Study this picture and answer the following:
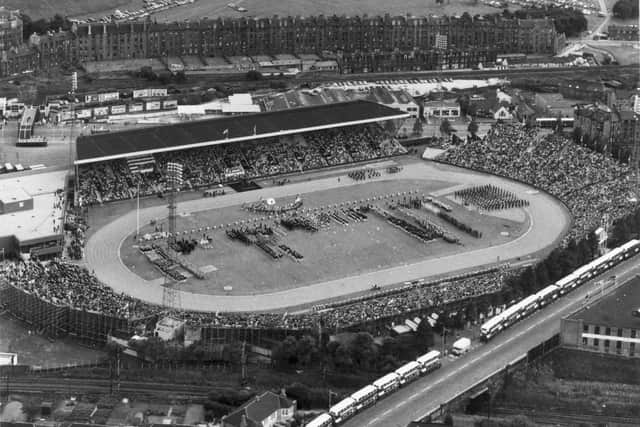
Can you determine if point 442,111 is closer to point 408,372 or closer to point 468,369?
point 468,369

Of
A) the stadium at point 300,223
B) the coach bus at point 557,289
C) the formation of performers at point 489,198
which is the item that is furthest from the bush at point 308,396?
the formation of performers at point 489,198

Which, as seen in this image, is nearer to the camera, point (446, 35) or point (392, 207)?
point (392, 207)

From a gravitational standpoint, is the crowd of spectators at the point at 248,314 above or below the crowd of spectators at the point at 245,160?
below

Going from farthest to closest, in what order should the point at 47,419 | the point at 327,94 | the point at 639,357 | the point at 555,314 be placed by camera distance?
the point at 327,94, the point at 555,314, the point at 639,357, the point at 47,419

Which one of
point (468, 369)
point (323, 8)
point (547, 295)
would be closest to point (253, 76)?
point (323, 8)

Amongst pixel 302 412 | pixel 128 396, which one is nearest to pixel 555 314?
pixel 302 412

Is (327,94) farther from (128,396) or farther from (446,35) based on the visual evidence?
(128,396)

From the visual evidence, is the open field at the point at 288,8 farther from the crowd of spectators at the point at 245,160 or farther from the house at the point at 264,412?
the house at the point at 264,412

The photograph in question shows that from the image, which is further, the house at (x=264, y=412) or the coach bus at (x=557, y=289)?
the coach bus at (x=557, y=289)
